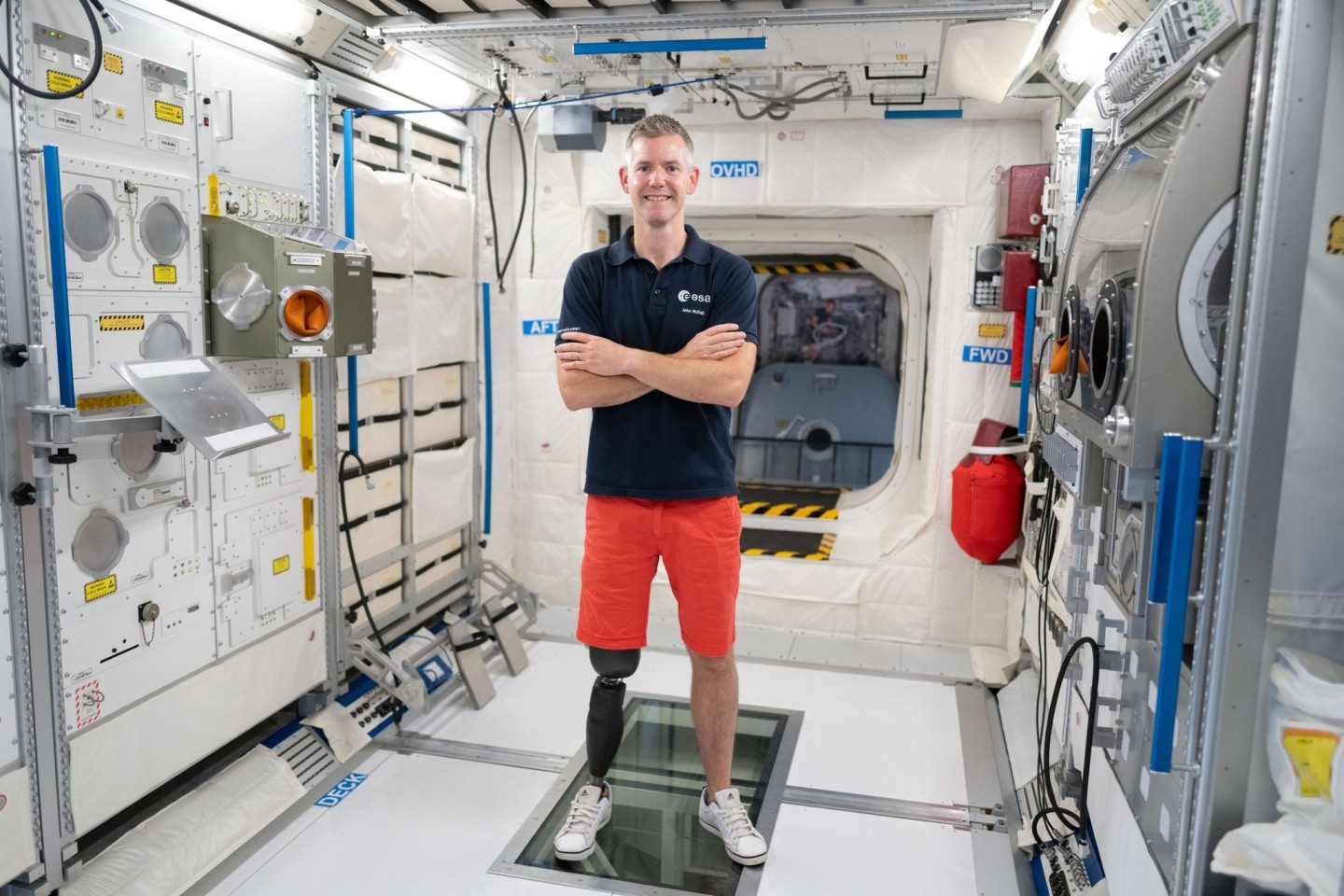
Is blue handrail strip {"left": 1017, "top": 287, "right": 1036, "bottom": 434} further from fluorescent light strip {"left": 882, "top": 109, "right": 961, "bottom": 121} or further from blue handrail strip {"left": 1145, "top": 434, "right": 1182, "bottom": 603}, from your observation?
blue handrail strip {"left": 1145, "top": 434, "right": 1182, "bottom": 603}

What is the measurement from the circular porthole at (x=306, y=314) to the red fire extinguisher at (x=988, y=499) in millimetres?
3063

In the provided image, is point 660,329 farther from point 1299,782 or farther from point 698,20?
point 1299,782

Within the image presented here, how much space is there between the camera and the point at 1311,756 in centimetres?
171

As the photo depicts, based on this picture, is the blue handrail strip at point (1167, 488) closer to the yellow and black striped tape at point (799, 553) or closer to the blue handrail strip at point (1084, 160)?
the blue handrail strip at point (1084, 160)

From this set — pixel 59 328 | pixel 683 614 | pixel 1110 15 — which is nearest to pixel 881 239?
pixel 1110 15

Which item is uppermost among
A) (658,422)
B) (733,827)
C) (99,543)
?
(658,422)

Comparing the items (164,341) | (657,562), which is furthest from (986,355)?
(164,341)

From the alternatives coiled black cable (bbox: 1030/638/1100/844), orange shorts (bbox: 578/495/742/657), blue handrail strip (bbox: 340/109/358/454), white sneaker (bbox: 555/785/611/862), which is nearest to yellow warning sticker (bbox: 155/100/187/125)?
blue handrail strip (bbox: 340/109/358/454)

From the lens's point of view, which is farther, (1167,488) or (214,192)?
(214,192)

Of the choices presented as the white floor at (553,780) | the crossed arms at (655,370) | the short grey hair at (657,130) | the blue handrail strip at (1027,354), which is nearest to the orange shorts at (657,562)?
the crossed arms at (655,370)

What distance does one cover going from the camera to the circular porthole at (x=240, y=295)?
3.21 meters

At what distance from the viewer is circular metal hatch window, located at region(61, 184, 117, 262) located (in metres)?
2.68

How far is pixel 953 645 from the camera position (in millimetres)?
5168

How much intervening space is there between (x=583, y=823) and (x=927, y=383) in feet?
10.8
